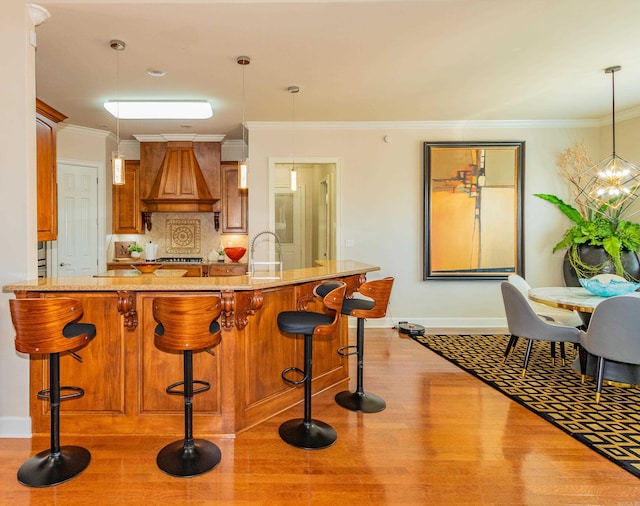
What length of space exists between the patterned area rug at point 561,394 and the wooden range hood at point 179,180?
3981 mm

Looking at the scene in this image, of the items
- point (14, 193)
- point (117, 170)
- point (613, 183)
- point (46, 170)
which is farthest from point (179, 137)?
point (613, 183)

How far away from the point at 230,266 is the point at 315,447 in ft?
12.3

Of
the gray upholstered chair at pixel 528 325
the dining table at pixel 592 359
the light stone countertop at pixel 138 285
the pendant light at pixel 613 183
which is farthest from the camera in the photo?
the pendant light at pixel 613 183

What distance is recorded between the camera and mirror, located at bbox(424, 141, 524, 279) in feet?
17.8

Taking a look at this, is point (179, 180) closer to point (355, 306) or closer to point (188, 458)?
point (355, 306)

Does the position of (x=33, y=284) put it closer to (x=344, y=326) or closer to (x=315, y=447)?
(x=315, y=447)

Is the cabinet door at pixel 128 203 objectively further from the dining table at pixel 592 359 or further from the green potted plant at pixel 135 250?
the dining table at pixel 592 359

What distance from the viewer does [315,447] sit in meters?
2.39

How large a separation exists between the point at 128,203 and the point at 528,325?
5.85m

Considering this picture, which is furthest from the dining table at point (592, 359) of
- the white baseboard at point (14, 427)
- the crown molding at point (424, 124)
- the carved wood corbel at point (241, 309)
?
the white baseboard at point (14, 427)

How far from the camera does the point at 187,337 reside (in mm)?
2092

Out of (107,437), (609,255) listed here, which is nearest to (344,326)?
(107,437)

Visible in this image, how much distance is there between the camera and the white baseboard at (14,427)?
2535mm

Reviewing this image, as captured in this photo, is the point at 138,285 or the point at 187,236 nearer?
the point at 138,285
